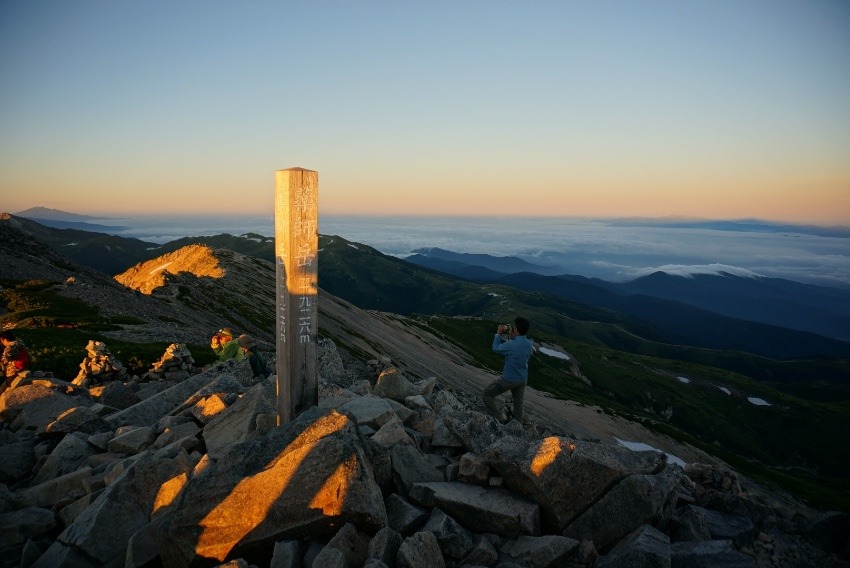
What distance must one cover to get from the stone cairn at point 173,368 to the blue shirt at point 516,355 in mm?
16253

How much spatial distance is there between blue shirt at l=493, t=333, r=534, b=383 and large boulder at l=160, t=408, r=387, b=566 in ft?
27.2

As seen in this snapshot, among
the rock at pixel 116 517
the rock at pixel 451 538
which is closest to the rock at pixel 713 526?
the rock at pixel 451 538

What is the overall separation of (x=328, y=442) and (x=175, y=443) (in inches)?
214

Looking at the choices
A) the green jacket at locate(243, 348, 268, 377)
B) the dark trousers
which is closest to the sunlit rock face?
the green jacket at locate(243, 348, 268, 377)

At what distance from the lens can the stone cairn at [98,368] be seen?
21.9 metres

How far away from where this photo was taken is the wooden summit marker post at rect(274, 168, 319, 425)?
412 inches

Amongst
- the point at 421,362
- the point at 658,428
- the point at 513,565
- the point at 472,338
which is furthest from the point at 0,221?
the point at 658,428

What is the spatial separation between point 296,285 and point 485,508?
250 inches

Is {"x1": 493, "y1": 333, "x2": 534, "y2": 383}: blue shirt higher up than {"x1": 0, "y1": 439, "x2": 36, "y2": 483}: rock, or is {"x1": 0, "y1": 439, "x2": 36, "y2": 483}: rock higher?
{"x1": 493, "y1": 333, "x2": 534, "y2": 383}: blue shirt

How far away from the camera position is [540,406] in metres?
89.0

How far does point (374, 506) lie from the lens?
8086mm

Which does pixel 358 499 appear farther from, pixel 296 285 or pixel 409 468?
pixel 296 285

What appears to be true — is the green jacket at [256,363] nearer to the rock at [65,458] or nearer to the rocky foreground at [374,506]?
the rocky foreground at [374,506]

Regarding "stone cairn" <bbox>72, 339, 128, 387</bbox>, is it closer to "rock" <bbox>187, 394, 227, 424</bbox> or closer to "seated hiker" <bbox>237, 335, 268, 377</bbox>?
"seated hiker" <bbox>237, 335, 268, 377</bbox>
